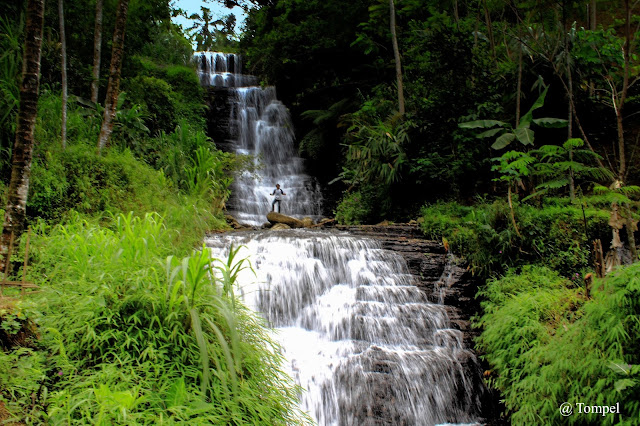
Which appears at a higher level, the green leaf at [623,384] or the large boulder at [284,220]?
the large boulder at [284,220]

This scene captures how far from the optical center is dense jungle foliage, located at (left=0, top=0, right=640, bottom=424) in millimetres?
3152

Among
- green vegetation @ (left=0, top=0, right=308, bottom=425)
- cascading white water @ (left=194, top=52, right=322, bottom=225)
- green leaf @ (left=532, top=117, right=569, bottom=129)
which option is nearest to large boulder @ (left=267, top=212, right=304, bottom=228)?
cascading white water @ (left=194, top=52, right=322, bottom=225)

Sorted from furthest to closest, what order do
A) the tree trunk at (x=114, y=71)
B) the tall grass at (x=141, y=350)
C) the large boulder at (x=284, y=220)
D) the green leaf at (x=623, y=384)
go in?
1. the large boulder at (x=284, y=220)
2. the tree trunk at (x=114, y=71)
3. the green leaf at (x=623, y=384)
4. the tall grass at (x=141, y=350)

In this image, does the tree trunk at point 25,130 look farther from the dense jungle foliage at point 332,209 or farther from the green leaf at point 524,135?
the green leaf at point 524,135

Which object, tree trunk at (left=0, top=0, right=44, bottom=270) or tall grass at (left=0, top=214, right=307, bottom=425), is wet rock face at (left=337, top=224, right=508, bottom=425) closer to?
tall grass at (left=0, top=214, right=307, bottom=425)

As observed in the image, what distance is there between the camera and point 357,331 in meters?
5.50

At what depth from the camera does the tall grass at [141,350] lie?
2.75 metres

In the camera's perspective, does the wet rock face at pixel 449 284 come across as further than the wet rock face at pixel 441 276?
No

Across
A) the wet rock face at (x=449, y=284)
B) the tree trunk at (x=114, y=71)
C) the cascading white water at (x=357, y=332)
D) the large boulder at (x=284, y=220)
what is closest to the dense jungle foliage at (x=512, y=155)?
the wet rock face at (x=449, y=284)

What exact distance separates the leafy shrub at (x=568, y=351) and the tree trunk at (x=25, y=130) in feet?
18.0

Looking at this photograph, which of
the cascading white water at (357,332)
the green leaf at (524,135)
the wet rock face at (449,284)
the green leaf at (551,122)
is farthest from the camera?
the green leaf at (551,122)

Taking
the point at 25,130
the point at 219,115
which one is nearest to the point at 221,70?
the point at 219,115

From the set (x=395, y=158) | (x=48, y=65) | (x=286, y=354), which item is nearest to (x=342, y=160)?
(x=395, y=158)

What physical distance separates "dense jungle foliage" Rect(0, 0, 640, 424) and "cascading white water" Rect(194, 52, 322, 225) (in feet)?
3.70
